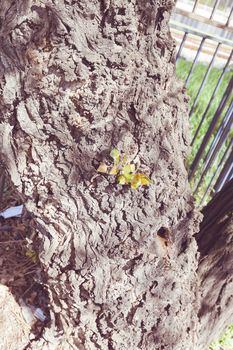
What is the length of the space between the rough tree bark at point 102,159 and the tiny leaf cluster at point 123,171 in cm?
3

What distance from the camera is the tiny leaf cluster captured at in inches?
69.5

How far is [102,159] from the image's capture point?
1.77m

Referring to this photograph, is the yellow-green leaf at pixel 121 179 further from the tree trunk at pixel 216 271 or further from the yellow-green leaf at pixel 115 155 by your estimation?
the tree trunk at pixel 216 271

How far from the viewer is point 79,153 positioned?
68.9 inches

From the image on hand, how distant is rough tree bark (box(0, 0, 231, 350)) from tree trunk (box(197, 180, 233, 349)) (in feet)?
0.38

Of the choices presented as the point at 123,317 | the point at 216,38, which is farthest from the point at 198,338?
the point at 216,38

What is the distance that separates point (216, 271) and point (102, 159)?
101cm

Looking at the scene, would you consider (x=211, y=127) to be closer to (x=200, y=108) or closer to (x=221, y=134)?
(x=221, y=134)

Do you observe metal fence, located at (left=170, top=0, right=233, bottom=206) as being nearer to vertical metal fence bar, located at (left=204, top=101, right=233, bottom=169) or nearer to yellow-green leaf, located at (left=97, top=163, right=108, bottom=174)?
vertical metal fence bar, located at (left=204, top=101, right=233, bottom=169)

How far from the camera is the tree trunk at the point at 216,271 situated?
2.32 metres

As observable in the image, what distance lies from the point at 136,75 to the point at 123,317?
3.90 feet

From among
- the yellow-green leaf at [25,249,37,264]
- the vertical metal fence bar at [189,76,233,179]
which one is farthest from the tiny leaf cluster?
the vertical metal fence bar at [189,76,233,179]

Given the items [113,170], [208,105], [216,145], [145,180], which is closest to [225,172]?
[216,145]

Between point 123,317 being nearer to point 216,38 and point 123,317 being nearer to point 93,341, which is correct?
point 93,341
